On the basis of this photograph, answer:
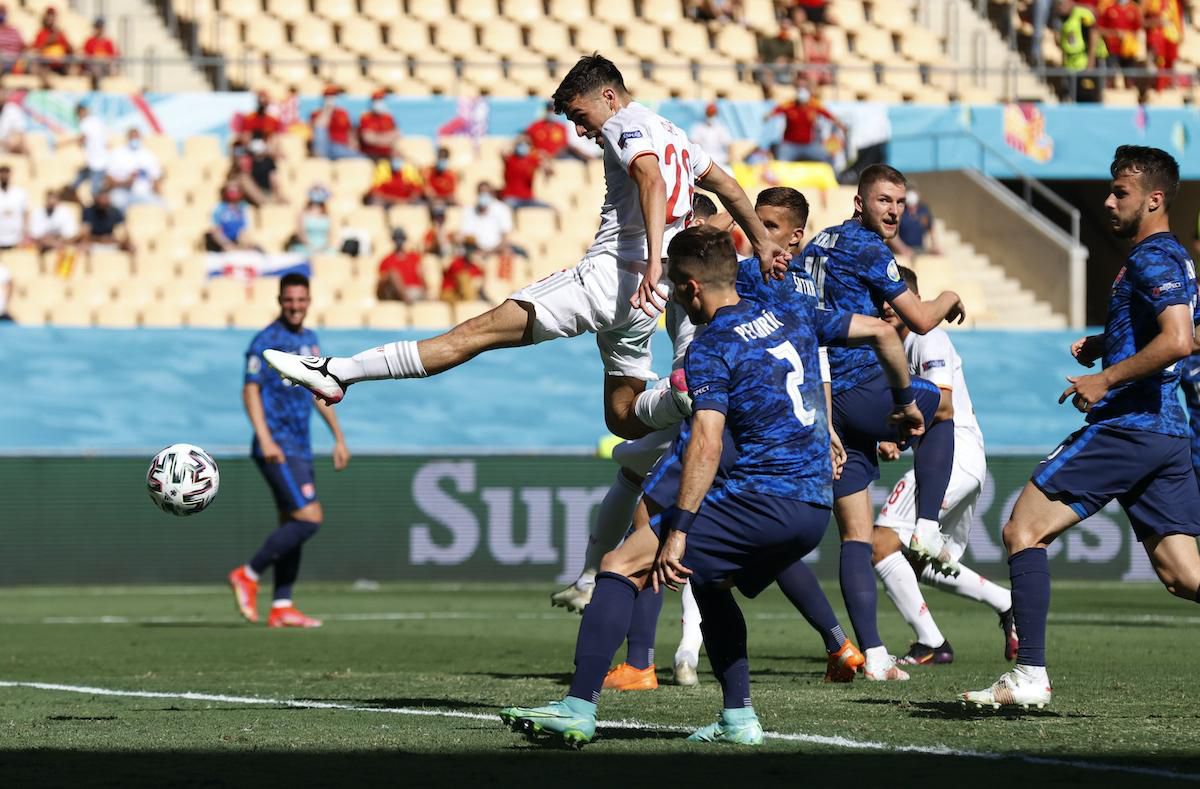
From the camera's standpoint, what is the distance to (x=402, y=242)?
23203 millimetres

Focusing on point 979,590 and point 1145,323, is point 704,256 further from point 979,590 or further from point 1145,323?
point 979,590

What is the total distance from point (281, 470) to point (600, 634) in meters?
7.79

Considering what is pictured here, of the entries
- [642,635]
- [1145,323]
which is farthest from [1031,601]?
[642,635]

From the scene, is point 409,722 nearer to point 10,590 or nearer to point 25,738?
point 25,738

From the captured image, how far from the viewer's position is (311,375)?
841cm

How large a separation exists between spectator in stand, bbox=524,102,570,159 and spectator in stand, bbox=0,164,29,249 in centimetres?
677

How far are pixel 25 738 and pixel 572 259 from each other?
17369 millimetres

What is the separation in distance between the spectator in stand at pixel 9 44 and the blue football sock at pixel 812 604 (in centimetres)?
1860

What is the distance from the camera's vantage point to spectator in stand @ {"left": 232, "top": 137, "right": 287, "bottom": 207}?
24.1 metres

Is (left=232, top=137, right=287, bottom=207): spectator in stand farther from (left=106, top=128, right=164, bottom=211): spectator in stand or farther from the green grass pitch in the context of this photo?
the green grass pitch

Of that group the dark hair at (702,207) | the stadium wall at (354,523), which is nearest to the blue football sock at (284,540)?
the stadium wall at (354,523)

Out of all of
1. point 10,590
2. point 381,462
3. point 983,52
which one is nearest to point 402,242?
point 381,462

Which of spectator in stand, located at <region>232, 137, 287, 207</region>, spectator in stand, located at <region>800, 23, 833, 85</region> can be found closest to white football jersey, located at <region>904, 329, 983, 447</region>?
spectator in stand, located at <region>232, 137, 287, 207</region>

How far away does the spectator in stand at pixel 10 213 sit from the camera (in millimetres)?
22609
